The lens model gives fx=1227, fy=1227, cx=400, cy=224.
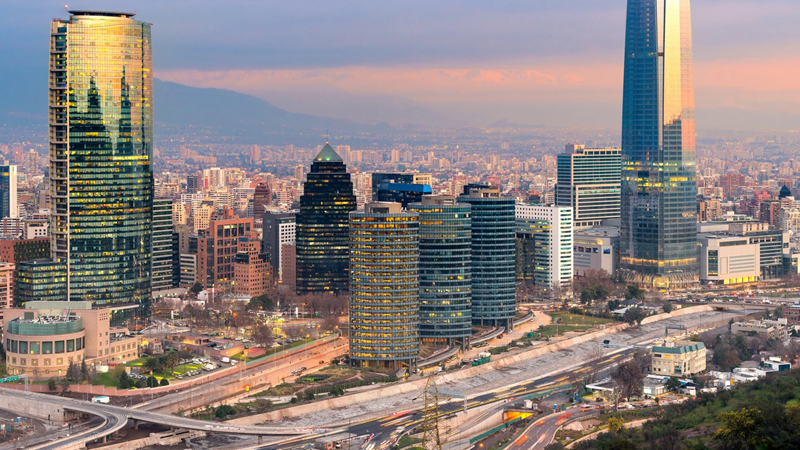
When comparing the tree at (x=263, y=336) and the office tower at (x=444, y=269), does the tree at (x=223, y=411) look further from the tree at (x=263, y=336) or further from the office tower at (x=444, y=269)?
the office tower at (x=444, y=269)

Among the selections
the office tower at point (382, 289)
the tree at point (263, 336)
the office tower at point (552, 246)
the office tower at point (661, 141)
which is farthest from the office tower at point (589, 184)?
the office tower at point (382, 289)

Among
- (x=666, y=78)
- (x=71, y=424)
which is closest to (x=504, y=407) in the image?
(x=71, y=424)

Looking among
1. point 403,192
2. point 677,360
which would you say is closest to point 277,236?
point 403,192

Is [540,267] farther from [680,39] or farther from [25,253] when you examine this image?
[25,253]

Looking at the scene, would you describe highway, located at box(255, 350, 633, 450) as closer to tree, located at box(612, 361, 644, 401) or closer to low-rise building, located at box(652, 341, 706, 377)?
low-rise building, located at box(652, 341, 706, 377)

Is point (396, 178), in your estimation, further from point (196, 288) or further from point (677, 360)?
point (677, 360)

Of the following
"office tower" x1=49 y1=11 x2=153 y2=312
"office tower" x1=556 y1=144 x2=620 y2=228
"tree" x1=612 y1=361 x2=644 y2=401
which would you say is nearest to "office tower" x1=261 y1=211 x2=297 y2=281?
"office tower" x1=49 y1=11 x2=153 y2=312
